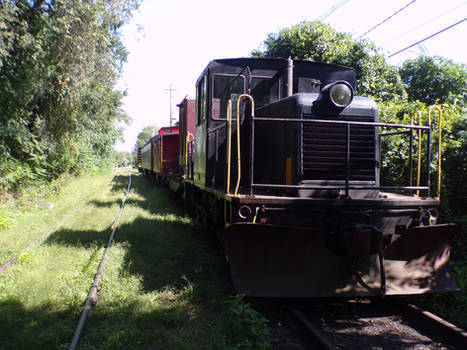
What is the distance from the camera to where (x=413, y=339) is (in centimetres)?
319

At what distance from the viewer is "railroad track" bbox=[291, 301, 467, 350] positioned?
3.07 m

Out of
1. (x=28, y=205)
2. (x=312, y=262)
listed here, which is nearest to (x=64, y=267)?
(x=312, y=262)

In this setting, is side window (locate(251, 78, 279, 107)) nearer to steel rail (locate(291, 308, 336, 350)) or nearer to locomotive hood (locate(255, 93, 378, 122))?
locomotive hood (locate(255, 93, 378, 122))

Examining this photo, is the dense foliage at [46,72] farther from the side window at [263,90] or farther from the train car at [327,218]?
the train car at [327,218]

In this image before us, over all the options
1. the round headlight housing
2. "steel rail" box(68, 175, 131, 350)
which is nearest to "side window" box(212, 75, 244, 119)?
the round headlight housing

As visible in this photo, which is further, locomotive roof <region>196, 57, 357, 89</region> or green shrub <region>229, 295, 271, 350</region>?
locomotive roof <region>196, 57, 357, 89</region>

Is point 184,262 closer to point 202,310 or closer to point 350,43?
point 202,310

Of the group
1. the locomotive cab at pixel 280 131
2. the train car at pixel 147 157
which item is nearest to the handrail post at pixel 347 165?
the locomotive cab at pixel 280 131

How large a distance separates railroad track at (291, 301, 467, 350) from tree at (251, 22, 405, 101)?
7284 mm

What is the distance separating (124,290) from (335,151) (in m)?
3.03

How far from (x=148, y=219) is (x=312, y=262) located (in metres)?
5.94

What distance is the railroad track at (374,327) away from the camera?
3.07 metres

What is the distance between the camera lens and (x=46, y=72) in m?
10.2

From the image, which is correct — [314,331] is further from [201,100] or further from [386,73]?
[386,73]
